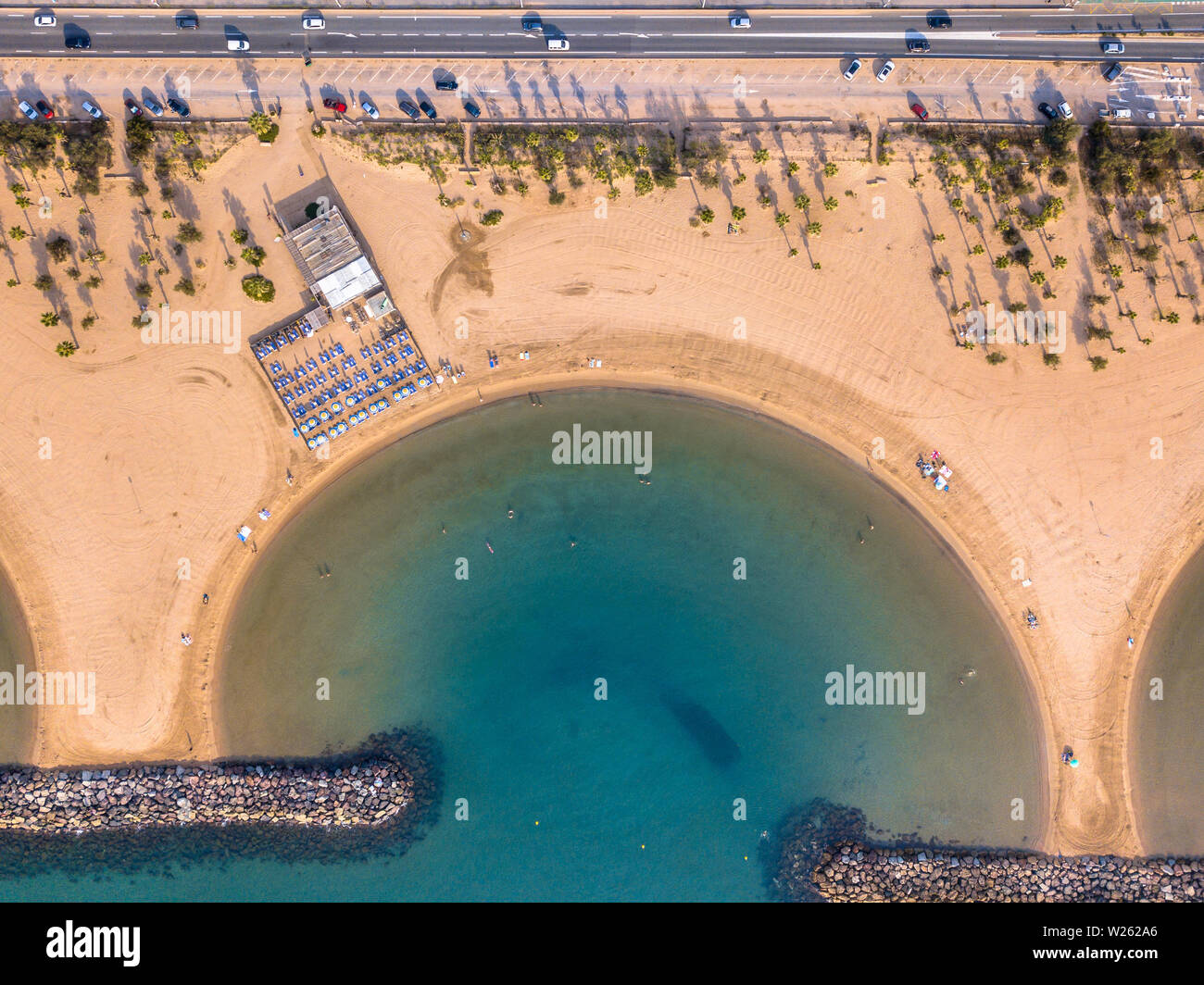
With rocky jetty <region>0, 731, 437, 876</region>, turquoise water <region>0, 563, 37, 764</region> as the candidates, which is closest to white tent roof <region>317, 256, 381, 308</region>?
rocky jetty <region>0, 731, 437, 876</region>

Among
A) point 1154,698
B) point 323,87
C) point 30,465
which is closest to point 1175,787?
point 1154,698

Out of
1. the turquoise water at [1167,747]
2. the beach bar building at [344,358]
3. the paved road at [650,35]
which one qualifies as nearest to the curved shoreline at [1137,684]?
the turquoise water at [1167,747]

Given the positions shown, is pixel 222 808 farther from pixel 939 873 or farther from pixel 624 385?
pixel 939 873

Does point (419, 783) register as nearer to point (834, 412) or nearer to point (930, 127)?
point (834, 412)

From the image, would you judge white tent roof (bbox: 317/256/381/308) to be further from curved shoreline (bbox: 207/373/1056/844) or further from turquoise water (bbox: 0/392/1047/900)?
turquoise water (bbox: 0/392/1047/900)

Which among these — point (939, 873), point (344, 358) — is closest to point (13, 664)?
point (344, 358)
